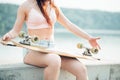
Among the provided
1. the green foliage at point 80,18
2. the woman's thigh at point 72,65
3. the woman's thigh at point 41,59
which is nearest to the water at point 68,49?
the woman's thigh at point 41,59

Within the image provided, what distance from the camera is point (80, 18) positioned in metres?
20.4

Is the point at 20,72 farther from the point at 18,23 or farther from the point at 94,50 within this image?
the point at 94,50

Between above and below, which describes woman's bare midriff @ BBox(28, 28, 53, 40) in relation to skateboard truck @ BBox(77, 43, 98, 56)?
above

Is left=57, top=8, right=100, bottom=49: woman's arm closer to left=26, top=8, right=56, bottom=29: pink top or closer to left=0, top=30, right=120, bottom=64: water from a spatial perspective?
left=26, top=8, right=56, bottom=29: pink top

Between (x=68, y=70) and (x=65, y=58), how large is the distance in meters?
0.11

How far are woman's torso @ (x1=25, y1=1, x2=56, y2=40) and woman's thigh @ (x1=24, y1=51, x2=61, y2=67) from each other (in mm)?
199

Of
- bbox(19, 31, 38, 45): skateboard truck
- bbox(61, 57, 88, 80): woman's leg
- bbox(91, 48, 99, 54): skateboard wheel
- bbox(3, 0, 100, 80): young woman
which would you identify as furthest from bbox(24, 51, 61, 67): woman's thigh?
bbox(91, 48, 99, 54): skateboard wheel

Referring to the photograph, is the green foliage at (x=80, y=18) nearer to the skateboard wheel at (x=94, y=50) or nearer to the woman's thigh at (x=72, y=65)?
the skateboard wheel at (x=94, y=50)

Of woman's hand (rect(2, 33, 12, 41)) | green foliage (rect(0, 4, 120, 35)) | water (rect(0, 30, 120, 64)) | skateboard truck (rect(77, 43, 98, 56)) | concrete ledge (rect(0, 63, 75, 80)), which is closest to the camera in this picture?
woman's hand (rect(2, 33, 12, 41))

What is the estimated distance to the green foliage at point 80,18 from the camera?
14.4m

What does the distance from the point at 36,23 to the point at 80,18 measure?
58.3 feet

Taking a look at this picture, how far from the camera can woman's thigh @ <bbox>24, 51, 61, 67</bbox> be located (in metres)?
2.54

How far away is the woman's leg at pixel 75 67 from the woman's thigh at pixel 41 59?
20cm

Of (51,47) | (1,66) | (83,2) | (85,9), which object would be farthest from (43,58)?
(85,9)
